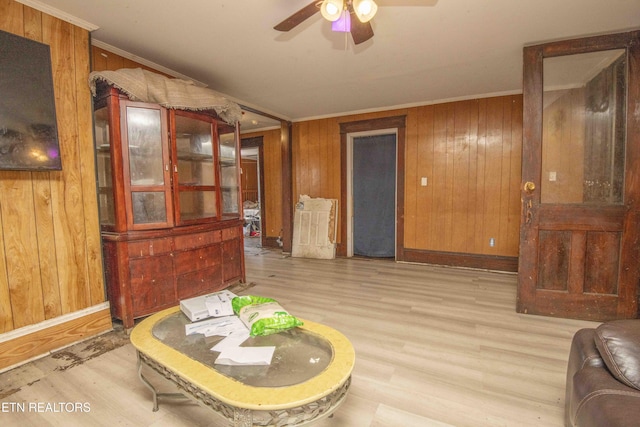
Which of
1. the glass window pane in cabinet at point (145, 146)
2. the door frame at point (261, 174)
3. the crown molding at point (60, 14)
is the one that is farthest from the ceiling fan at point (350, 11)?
the door frame at point (261, 174)

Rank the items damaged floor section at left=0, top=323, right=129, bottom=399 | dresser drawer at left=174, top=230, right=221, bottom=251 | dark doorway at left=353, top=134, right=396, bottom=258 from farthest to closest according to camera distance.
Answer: dark doorway at left=353, top=134, right=396, bottom=258 < dresser drawer at left=174, top=230, right=221, bottom=251 < damaged floor section at left=0, top=323, right=129, bottom=399

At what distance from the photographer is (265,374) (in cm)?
119

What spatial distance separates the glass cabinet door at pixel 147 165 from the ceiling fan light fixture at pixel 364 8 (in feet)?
6.07

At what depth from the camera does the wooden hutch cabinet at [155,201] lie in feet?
7.81

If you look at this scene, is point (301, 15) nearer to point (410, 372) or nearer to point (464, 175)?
point (410, 372)

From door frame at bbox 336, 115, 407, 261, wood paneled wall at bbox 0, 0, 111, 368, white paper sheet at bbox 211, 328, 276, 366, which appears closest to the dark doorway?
door frame at bbox 336, 115, 407, 261

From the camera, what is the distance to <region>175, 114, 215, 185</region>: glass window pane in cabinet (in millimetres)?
2865

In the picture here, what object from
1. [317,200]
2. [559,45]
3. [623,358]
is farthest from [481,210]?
[623,358]

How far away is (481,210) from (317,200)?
2.59 metres

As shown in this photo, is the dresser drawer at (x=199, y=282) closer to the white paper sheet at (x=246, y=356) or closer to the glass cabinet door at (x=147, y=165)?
the glass cabinet door at (x=147, y=165)

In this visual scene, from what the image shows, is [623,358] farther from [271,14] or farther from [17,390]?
[17,390]

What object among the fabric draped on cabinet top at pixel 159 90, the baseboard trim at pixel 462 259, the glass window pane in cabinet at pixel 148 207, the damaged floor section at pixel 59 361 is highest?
the fabric draped on cabinet top at pixel 159 90

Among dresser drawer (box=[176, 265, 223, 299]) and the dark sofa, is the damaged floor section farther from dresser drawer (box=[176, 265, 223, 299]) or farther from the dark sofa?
the dark sofa

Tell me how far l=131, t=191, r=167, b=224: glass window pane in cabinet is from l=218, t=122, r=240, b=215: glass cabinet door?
81 centimetres
